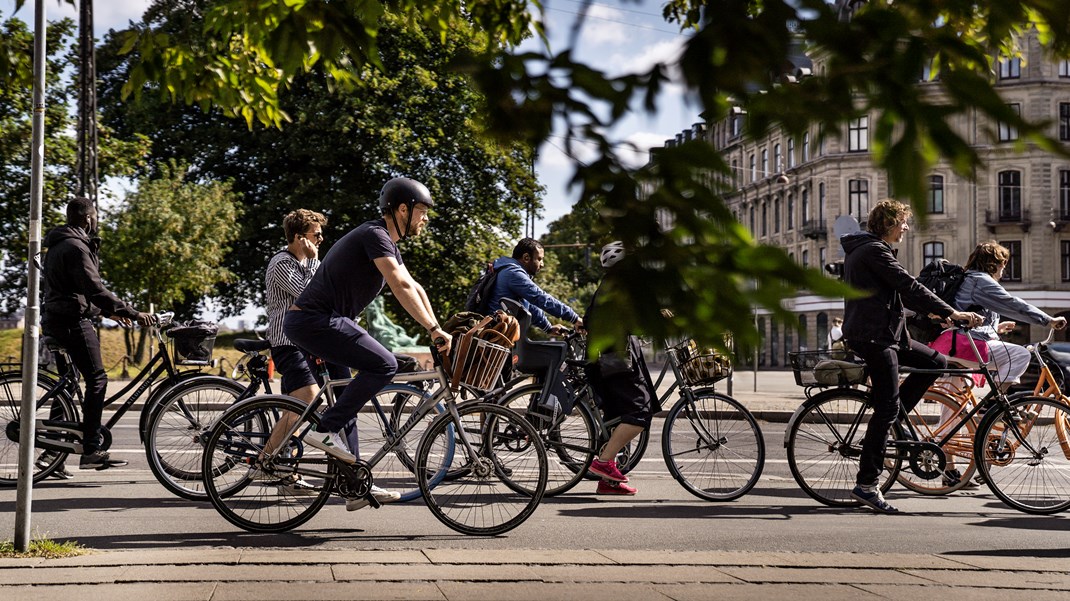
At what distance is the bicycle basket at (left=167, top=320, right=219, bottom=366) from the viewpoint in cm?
789

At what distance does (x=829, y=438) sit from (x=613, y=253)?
17.1 ft

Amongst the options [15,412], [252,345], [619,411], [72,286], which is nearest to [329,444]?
[252,345]

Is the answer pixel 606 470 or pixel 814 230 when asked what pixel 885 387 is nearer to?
pixel 606 470

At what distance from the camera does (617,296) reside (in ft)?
7.89

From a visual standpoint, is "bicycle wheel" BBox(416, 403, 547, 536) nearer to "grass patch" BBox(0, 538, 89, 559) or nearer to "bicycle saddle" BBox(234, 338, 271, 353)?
"grass patch" BBox(0, 538, 89, 559)

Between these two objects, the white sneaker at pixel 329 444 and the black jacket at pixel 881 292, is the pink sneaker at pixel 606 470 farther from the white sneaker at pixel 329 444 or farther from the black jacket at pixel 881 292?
the white sneaker at pixel 329 444

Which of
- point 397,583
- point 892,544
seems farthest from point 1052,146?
point 892,544

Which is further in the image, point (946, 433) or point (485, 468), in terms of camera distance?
point (946, 433)

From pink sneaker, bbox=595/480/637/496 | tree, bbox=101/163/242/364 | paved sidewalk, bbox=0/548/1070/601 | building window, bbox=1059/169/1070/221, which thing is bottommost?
pink sneaker, bbox=595/480/637/496

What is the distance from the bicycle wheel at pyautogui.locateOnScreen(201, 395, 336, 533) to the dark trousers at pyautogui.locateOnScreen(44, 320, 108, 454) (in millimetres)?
2084

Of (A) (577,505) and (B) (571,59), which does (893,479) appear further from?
(B) (571,59)

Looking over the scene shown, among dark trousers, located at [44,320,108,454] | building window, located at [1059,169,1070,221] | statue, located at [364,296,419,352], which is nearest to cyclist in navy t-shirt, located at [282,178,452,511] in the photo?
dark trousers, located at [44,320,108,454]

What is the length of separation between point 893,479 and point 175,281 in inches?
1000

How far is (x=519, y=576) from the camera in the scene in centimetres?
463
